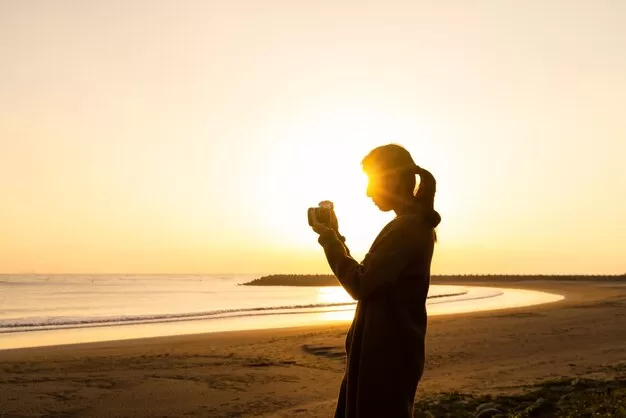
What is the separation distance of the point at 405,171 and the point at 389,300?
0.57 metres

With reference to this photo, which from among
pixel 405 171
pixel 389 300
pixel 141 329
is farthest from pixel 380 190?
pixel 141 329

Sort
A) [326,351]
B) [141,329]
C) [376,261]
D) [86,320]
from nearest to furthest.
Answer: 1. [376,261]
2. [326,351]
3. [141,329]
4. [86,320]

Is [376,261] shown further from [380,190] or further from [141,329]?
[141,329]

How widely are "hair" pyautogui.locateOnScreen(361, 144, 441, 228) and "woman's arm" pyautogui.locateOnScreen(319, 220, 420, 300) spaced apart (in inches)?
6.9

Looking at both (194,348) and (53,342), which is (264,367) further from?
(53,342)

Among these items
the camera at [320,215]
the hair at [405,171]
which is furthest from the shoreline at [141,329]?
the hair at [405,171]

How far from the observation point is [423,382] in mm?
9789

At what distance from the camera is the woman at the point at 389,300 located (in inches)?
101

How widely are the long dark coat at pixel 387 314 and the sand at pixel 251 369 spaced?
557 cm

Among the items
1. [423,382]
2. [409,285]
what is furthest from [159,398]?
[409,285]

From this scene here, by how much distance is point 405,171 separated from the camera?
2734mm

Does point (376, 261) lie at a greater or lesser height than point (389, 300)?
greater

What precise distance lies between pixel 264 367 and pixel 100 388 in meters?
3.15

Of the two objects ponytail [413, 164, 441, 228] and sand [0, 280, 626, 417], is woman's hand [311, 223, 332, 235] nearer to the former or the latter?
ponytail [413, 164, 441, 228]
